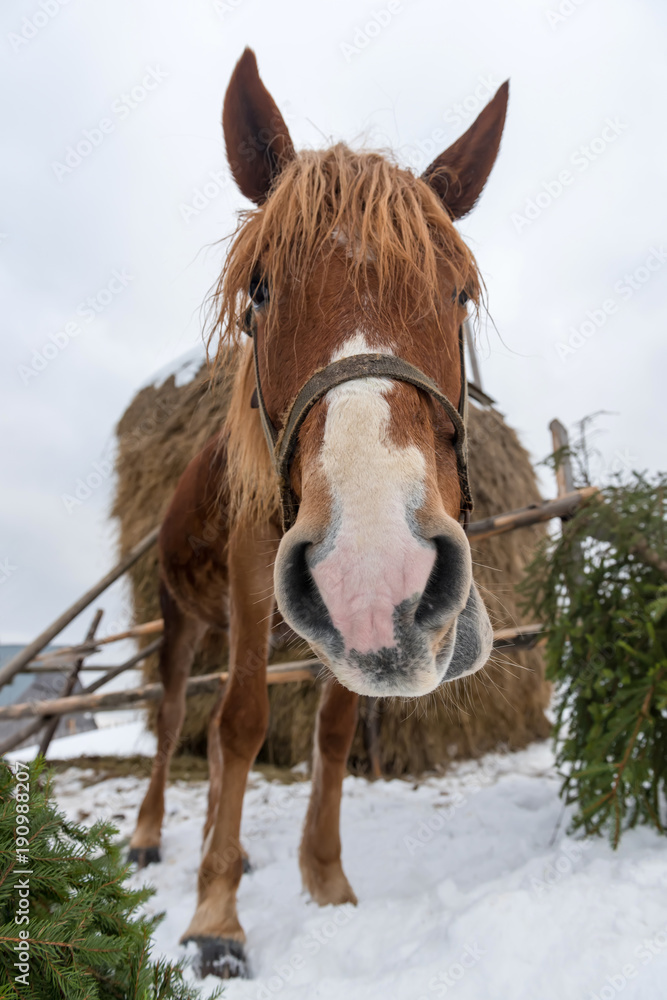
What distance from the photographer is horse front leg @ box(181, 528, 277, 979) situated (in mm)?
2096

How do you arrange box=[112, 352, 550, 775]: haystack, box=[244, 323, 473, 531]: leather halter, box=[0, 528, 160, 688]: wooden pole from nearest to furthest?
box=[244, 323, 473, 531]: leather halter, box=[0, 528, 160, 688]: wooden pole, box=[112, 352, 550, 775]: haystack

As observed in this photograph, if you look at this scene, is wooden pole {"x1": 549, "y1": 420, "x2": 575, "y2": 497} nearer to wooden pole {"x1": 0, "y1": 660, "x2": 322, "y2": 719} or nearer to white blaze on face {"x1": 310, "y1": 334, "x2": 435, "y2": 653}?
wooden pole {"x1": 0, "y1": 660, "x2": 322, "y2": 719}

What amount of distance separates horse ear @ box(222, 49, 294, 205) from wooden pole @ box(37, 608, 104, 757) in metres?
3.28

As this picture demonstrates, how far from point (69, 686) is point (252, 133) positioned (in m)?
4.46

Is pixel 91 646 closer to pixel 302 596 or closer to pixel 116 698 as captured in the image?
pixel 116 698

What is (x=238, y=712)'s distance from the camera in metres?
2.26

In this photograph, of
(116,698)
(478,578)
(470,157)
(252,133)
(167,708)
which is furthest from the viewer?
(478,578)

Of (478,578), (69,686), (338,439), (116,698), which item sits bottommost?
(69,686)

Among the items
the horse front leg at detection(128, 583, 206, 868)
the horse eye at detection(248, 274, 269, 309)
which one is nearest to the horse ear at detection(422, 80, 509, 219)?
the horse eye at detection(248, 274, 269, 309)

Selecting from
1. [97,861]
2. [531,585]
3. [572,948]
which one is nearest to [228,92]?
[97,861]

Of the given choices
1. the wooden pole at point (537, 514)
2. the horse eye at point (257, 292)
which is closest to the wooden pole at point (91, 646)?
the wooden pole at point (537, 514)

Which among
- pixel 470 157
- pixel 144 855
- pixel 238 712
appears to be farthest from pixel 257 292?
pixel 144 855

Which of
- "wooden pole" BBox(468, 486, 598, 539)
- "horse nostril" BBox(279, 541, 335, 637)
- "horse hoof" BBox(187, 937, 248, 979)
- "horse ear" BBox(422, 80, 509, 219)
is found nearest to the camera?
"horse nostril" BBox(279, 541, 335, 637)

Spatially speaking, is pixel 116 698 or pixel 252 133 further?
pixel 116 698
